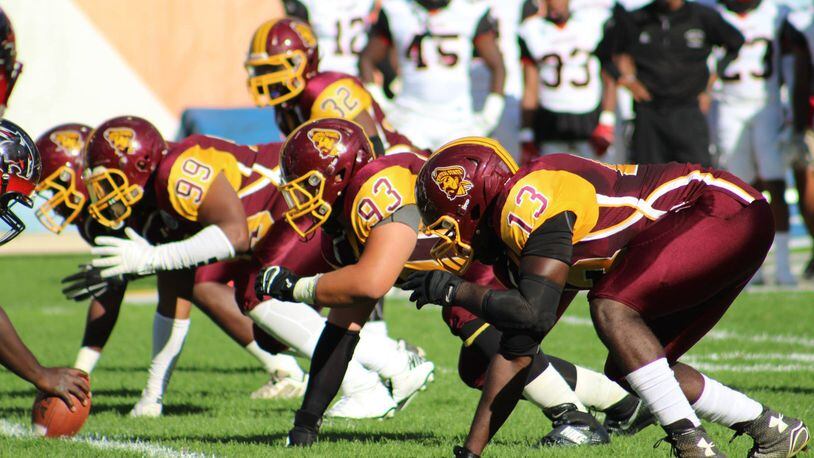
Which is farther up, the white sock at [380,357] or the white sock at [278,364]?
the white sock at [380,357]

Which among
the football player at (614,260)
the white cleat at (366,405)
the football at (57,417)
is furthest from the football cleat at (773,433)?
the football at (57,417)

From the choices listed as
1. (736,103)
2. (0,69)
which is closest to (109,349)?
(0,69)

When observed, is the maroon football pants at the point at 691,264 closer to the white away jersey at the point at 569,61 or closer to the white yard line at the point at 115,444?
the white yard line at the point at 115,444

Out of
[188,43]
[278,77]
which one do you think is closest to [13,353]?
[278,77]

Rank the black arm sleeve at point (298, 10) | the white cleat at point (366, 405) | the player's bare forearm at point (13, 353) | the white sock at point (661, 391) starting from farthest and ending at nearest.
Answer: the black arm sleeve at point (298, 10)
the white cleat at point (366, 405)
the player's bare forearm at point (13, 353)
the white sock at point (661, 391)

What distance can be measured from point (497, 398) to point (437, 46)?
18.5ft

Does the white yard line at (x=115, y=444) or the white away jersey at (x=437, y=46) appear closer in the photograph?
the white yard line at (x=115, y=444)

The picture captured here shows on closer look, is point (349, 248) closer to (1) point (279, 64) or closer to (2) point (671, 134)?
(1) point (279, 64)

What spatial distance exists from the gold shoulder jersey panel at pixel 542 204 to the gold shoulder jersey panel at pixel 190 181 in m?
1.85

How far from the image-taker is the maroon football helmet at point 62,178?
562 centimetres

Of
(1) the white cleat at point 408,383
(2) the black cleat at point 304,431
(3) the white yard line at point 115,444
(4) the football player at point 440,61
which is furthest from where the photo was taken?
(4) the football player at point 440,61

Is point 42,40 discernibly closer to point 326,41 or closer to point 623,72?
point 326,41

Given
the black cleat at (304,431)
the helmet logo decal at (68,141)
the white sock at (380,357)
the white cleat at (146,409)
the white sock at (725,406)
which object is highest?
the helmet logo decal at (68,141)

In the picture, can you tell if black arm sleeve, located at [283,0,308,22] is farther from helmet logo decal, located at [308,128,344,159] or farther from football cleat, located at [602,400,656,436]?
football cleat, located at [602,400,656,436]
